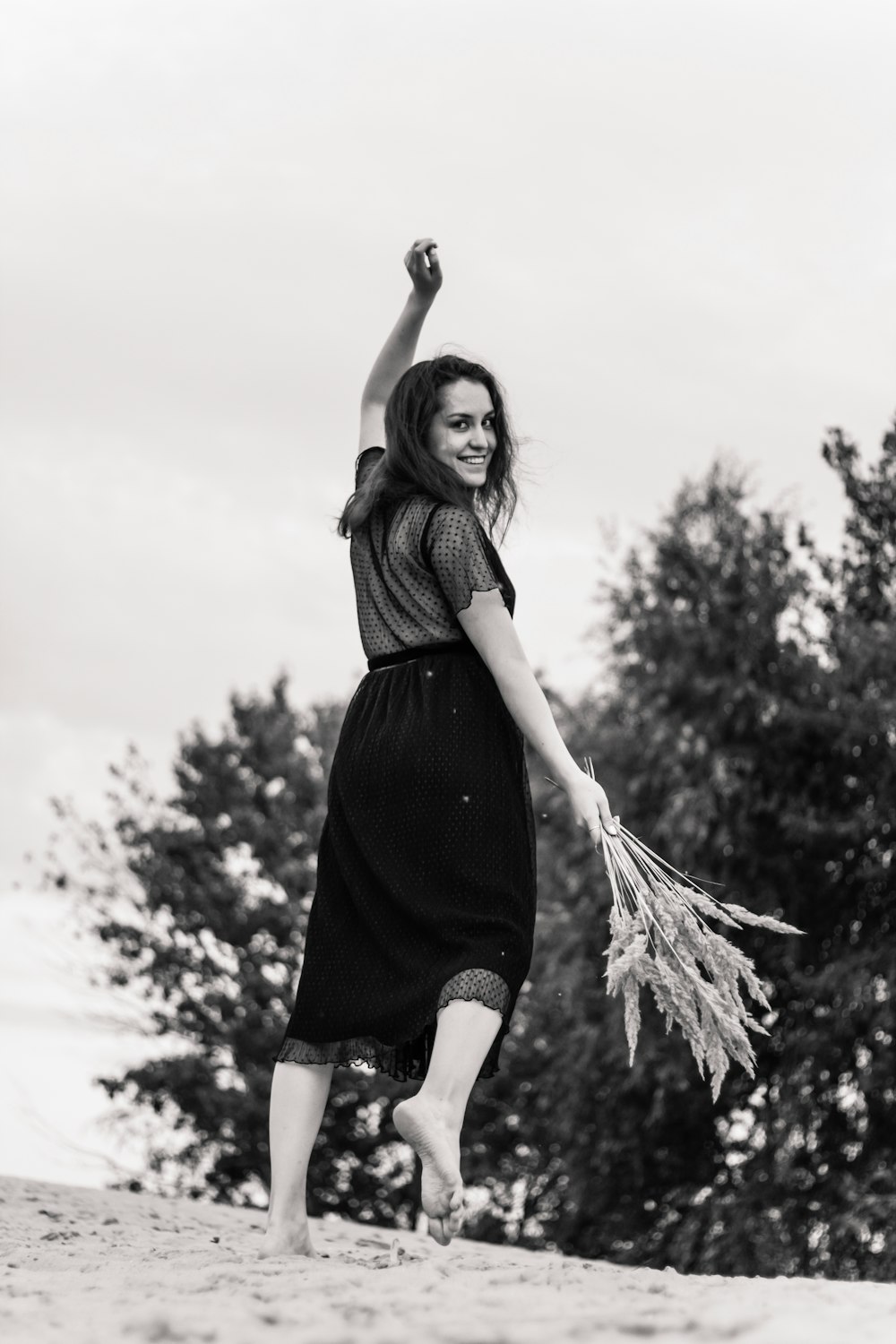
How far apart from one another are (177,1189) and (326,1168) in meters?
2.22

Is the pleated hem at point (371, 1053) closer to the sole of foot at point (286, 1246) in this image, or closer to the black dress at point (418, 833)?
the black dress at point (418, 833)

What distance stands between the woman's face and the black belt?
412mm

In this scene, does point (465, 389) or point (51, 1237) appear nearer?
point (465, 389)

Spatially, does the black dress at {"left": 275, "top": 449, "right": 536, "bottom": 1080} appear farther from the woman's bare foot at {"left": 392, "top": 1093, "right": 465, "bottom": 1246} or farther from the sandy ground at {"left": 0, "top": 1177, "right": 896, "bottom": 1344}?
the sandy ground at {"left": 0, "top": 1177, "right": 896, "bottom": 1344}

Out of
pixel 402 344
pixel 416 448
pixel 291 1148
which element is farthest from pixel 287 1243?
pixel 402 344

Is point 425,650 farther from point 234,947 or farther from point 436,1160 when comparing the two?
point 234,947

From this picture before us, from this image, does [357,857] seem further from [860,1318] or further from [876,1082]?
[876,1082]

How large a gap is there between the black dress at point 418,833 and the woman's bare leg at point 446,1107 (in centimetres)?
6

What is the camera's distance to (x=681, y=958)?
374cm

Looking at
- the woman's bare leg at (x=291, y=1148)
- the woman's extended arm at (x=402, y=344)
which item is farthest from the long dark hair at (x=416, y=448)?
the woman's bare leg at (x=291, y=1148)

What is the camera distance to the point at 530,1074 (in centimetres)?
2334

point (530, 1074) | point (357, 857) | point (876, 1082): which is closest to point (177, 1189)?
point (530, 1074)

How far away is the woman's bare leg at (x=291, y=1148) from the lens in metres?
3.66

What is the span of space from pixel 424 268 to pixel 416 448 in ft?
1.91
